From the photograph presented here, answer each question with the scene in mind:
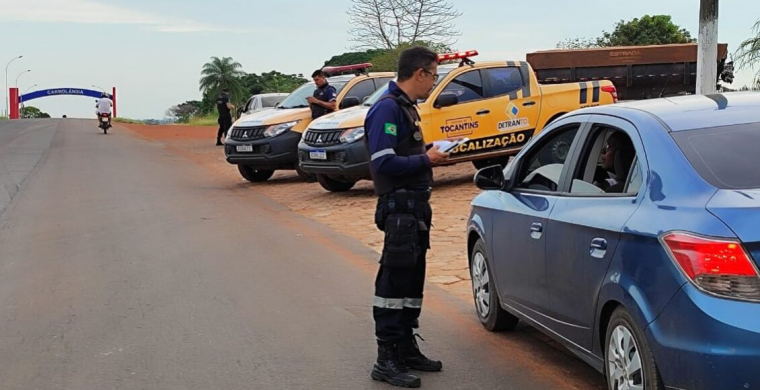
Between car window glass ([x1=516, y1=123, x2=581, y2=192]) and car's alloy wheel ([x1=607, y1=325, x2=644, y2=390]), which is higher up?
car window glass ([x1=516, y1=123, x2=581, y2=192])

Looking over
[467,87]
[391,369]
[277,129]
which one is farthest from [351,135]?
[391,369]

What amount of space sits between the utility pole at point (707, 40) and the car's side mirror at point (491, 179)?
32.1 ft

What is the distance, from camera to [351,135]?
14508mm

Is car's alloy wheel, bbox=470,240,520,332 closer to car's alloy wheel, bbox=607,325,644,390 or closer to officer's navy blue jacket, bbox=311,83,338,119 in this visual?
car's alloy wheel, bbox=607,325,644,390

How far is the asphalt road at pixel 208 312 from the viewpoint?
563 centimetres

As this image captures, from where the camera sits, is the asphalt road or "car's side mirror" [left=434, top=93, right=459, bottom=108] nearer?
the asphalt road

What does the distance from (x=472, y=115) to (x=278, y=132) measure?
4034 millimetres

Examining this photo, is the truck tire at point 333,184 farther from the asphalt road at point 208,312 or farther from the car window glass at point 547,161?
the car window glass at point 547,161

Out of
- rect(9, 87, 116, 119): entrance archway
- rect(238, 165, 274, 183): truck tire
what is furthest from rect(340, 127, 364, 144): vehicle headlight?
rect(9, 87, 116, 119): entrance archway

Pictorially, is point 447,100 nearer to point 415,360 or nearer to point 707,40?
point 707,40

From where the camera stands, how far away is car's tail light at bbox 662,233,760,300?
3.64 m

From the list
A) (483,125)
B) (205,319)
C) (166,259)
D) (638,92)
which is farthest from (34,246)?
(638,92)

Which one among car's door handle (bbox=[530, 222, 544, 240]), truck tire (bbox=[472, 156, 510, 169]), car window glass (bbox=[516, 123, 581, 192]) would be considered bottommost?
truck tire (bbox=[472, 156, 510, 169])

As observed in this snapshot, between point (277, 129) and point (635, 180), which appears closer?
point (635, 180)
